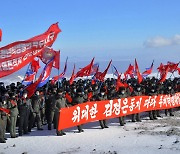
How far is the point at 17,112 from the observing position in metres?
11.1

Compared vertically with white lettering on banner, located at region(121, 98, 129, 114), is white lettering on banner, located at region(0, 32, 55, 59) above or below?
above

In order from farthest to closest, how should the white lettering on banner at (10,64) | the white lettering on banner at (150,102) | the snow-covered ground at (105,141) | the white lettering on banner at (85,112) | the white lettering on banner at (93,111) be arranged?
the white lettering on banner at (150,102) < the white lettering on banner at (93,111) < the white lettering on banner at (85,112) < the white lettering on banner at (10,64) < the snow-covered ground at (105,141)

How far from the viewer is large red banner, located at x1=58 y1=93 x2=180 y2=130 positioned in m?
11.3

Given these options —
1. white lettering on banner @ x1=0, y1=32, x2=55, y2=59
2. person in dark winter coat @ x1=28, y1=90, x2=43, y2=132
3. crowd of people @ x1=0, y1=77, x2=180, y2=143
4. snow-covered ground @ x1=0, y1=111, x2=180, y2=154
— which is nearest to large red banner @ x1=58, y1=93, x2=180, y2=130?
crowd of people @ x1=0, y1=77, x2=180, y2=143

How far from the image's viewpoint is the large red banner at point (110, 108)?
11281 mm

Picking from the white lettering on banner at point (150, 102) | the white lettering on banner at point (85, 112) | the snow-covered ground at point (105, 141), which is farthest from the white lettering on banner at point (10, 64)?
the white lettering on banner at point (150, 102)

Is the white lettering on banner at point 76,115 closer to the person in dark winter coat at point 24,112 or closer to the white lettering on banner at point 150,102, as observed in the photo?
the person in dark winter coat at point 24,112

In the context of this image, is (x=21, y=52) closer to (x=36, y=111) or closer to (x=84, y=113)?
(x=36, y=111)

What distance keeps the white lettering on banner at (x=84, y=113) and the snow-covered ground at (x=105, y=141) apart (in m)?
0.56

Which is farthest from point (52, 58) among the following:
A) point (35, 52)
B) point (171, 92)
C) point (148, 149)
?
point (171, 92)

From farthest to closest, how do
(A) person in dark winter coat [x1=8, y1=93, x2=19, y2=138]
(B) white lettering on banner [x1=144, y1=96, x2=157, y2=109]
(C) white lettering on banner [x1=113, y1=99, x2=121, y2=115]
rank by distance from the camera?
(B) white lettering on banner [x1=144, y1=96, x2=157, y2=109], (C) white lettering on banner [x1=113, y1=99, x2=121, y2=115], (A) person in dark winter coat [x1=8, y1=93, x2=19, y2=138]

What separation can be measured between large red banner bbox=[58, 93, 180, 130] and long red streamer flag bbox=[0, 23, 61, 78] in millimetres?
2077

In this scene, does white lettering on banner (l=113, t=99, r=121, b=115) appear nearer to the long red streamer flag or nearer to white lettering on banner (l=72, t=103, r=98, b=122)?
white lettering on banner (l=72, t=103, r=98, b=122)

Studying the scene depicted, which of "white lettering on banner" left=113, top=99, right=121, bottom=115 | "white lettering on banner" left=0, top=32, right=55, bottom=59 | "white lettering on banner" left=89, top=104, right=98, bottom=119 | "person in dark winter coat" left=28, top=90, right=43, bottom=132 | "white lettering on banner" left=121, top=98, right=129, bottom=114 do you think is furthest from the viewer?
"white lettering on banner" left=121, top=98, right=129, bottom=114
